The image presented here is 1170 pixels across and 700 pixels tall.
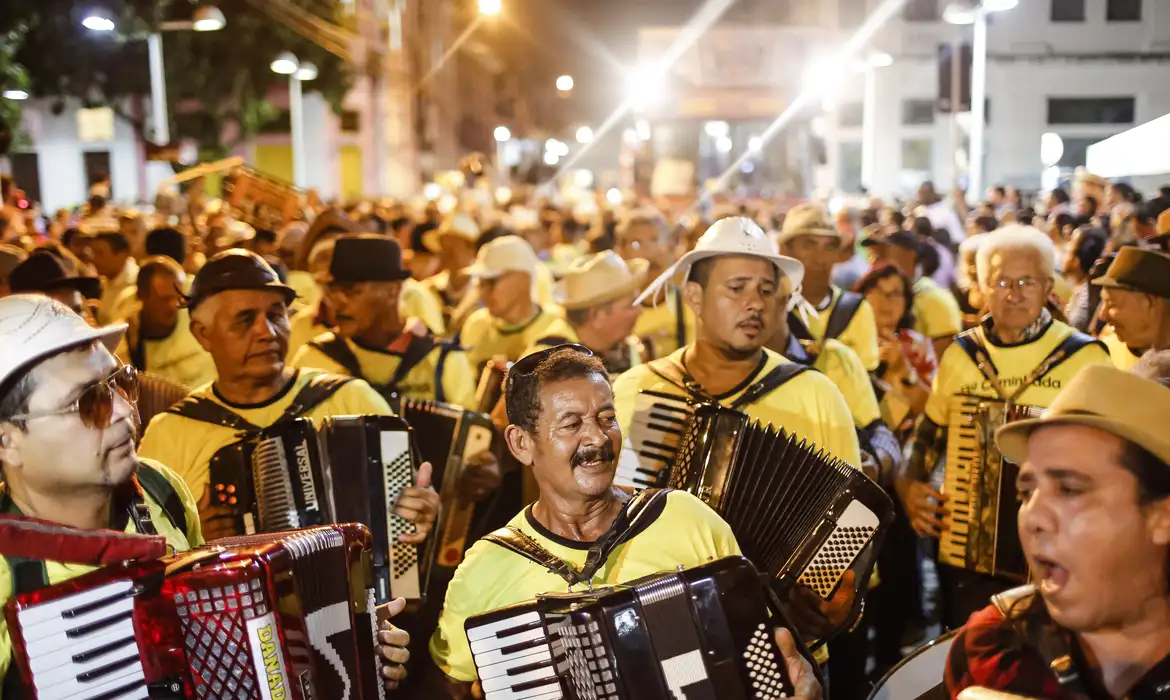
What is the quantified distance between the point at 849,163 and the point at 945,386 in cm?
4115

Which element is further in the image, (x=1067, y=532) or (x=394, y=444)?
(x=394, y=444)

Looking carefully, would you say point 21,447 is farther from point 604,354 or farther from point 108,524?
point 604,354

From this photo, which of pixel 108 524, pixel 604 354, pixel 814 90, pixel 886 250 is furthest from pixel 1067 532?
pixel 814 90

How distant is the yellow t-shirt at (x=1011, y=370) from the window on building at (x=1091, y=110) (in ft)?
6.03

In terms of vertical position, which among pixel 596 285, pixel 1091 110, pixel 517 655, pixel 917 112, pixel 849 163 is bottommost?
pixel 517 655

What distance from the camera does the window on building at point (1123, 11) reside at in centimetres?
912

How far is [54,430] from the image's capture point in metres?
3.15

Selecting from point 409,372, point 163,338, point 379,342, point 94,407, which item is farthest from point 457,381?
point 94,407

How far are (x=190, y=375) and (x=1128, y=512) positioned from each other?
6160mm

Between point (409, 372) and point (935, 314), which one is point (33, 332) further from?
point (935, 314)

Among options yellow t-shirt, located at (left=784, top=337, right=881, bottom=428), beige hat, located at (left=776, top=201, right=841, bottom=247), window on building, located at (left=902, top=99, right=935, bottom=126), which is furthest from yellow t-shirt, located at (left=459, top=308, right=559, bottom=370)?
window on building, located at (left=902, top=99, right=935, bottom=126)

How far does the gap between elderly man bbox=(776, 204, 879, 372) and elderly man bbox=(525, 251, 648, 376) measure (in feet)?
3.13

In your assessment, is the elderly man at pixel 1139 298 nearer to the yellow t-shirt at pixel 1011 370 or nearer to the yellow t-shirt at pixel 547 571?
the yellow t-shirt at pixel 1011 370

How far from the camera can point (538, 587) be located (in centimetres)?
339
